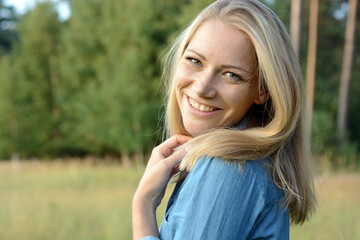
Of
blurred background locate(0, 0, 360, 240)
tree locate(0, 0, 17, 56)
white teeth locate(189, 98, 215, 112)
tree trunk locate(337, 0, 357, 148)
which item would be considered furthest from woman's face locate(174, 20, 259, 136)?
tree locate(0, 0, 17, 56)

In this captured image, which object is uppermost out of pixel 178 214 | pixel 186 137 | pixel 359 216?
pixel 186 137

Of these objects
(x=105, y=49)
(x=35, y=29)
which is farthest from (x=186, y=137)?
(x=35, y=29)

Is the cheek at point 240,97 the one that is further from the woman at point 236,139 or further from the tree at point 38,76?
the tree at point 38,76

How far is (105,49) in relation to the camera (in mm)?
20172

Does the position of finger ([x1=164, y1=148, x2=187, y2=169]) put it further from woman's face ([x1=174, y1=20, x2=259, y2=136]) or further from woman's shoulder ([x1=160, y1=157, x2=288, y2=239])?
woman's shoulder ([x1=160, y1=157, x2=288, y2=239])

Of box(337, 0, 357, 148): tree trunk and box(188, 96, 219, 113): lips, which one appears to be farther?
box(337, 0, 357, 148): tree trunk

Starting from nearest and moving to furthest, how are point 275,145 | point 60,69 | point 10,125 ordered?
point 275,145 < point 10,125 < point 60,69

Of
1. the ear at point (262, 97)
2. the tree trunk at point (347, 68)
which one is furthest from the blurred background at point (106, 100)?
the ear at point (262, 97)

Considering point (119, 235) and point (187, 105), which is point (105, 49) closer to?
point (119, 235)

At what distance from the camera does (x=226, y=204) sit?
1.18 m

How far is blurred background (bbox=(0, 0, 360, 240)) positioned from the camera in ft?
30.6

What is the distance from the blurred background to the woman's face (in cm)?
499

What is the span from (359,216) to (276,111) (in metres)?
5.26

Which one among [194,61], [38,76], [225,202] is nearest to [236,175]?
[225,202]
